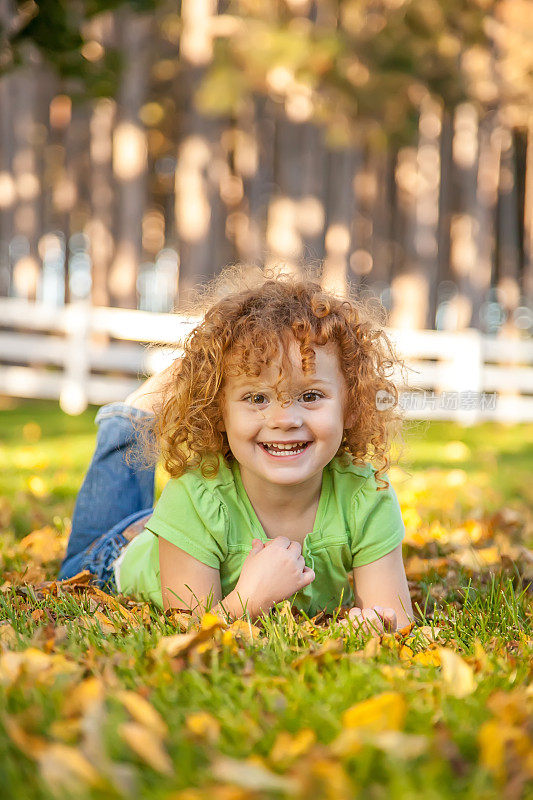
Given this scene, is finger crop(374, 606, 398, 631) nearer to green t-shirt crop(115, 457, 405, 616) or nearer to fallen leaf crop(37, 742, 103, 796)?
green t-shirt crop(115, 457, 405, 616)

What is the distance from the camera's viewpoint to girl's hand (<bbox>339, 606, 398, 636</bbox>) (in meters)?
2.09

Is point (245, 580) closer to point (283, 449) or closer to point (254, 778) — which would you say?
point (283, 449)

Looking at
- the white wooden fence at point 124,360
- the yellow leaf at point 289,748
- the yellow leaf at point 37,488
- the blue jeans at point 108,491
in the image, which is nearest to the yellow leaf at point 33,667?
the yellow leaf at point 289,748

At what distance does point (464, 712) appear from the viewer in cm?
145

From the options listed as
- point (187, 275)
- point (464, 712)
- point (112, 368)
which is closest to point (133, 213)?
point (187, 275)

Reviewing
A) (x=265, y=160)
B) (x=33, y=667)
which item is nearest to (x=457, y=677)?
(x=33, y=667)

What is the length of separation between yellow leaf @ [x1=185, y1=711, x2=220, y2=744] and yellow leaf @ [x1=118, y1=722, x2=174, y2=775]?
0.30ft

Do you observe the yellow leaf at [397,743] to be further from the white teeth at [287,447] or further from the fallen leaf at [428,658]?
the white teeth at [287,447]

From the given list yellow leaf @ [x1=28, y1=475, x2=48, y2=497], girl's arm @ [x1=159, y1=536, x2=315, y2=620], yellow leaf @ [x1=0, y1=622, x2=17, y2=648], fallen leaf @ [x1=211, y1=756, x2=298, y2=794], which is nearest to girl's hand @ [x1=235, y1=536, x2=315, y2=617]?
girl's arm @ [x1=159, y1=536, x2=315, y2=620]

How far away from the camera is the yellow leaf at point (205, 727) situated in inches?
52.2

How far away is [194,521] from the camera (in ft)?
7.72

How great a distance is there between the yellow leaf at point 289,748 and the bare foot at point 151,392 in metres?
1.46

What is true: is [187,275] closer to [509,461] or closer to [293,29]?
[293,29]

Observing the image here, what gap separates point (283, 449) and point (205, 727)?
1.00 meters
